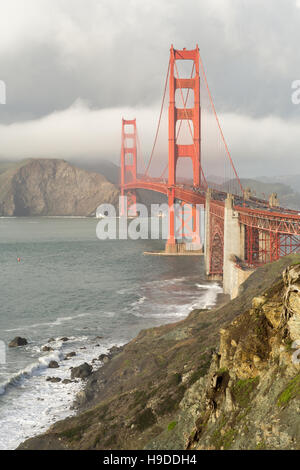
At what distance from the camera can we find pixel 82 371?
70.8 feet

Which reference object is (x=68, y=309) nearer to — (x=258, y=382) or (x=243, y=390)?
(x=243, y=390)

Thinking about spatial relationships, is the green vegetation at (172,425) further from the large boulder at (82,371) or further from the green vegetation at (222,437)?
the large boulder at (82,371)

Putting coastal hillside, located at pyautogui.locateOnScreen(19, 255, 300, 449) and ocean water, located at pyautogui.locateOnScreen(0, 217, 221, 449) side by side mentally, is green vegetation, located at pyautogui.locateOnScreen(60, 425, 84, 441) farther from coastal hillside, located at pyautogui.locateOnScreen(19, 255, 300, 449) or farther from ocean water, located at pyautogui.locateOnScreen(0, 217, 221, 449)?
ocean water, located at pyautogui.locateOnScreen(0, 217, 221, 449)

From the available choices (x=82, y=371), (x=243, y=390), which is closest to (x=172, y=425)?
(x=243, y=390)

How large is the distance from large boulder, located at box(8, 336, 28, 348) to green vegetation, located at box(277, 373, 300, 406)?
22.8 metres

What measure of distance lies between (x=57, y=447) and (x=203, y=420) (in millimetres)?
6012

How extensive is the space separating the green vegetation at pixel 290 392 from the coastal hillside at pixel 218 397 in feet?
0.07

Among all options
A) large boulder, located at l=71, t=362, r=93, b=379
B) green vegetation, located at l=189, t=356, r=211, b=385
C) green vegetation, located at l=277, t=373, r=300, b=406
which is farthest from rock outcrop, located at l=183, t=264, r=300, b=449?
large boulder, located at l=71, t=362, r=93, b=379

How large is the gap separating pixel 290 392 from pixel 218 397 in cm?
233

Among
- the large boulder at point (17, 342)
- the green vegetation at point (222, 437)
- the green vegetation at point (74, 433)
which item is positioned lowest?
the large boulder at point (17, 342)

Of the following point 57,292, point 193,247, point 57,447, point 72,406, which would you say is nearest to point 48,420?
point 72,406

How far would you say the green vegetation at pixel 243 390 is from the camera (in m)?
8.51

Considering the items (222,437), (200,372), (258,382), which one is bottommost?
(200,372)

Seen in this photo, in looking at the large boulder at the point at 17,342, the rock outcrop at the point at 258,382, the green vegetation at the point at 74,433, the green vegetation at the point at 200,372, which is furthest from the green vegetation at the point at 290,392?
the large boulder at the point at 17,342
